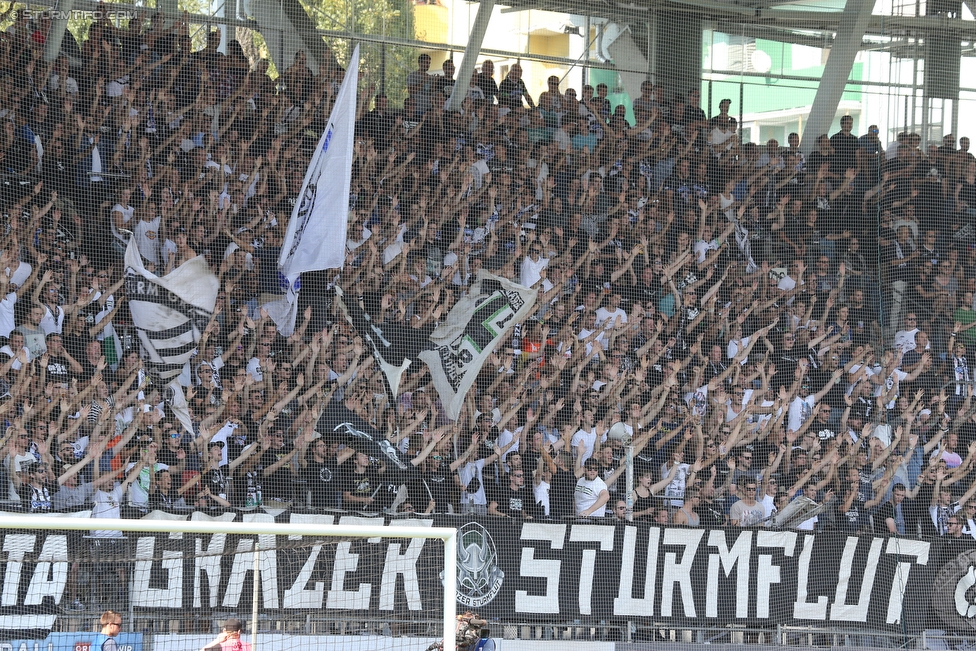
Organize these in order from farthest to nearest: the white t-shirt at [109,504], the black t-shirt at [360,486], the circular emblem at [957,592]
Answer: the circular emblem at [957,592] → the black t-shirt at [360,486] → the white t-shirt at [109,504]

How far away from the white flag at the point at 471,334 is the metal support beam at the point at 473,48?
114 inches

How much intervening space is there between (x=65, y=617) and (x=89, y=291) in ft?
10.5

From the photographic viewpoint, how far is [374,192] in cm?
1345

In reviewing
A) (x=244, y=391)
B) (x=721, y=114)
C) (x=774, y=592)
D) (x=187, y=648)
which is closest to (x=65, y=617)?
(x=187, y=648)

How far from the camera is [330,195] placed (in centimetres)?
1050

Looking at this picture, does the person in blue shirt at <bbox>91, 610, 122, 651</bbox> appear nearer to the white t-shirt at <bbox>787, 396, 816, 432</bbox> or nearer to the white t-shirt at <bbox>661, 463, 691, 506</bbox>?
the white t-shirt at <bbox>661, 463, 691, 506</bbox>

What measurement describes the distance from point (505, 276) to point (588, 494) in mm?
2657

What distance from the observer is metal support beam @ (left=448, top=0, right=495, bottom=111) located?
1437 centimetres

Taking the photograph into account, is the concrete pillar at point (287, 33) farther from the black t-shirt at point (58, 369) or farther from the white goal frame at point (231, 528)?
the white goal frame at point (231, 528)

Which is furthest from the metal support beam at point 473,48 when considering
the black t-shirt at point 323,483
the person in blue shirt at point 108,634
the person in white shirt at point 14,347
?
the person in blue shirt at point 108,634

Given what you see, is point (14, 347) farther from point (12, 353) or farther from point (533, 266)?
point (533, 266)

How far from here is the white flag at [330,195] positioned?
1027 cm

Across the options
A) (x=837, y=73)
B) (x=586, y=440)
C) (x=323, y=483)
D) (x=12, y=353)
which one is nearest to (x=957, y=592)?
(x=586, y=440)

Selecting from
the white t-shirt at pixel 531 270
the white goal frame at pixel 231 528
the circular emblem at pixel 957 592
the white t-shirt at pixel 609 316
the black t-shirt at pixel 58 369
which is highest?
the white t-shirt at pixel 531 270
